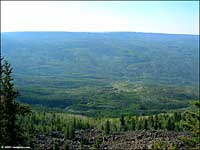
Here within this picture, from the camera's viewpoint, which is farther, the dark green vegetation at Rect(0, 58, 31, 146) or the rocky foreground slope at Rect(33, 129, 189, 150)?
the rocky foreground slope at Rect(33, 129, 189, 150)

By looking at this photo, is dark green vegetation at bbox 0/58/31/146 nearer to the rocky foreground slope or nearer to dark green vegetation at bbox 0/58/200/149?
dark green vegetation at bbox 0/58/200/149

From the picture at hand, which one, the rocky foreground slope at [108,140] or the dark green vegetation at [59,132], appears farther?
the rocky foreground slope at [108,140]

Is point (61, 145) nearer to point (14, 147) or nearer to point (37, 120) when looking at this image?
point (37, 120)

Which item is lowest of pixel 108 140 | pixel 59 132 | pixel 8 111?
pixel 108 140

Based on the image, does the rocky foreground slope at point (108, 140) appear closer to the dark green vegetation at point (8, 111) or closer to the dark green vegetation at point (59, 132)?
the dark green vegetation at point (59, 132)

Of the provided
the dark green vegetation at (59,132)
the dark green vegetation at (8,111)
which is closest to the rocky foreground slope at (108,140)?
the dark green vegetation at (59,132)

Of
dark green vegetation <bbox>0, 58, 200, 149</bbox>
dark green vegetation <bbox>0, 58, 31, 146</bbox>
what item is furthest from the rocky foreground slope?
dark green vegetation <bbox>0, 58, 31, 146</bbox>

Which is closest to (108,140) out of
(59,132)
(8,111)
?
(59,132)

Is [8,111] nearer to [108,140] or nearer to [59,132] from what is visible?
[108,140]

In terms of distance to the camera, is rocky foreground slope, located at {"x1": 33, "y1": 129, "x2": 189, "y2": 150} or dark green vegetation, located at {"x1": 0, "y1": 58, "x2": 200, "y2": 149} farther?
rocky foreground slope, located at {"x1": 33, "y1": 129, "x2": 189, "y2": 150}
